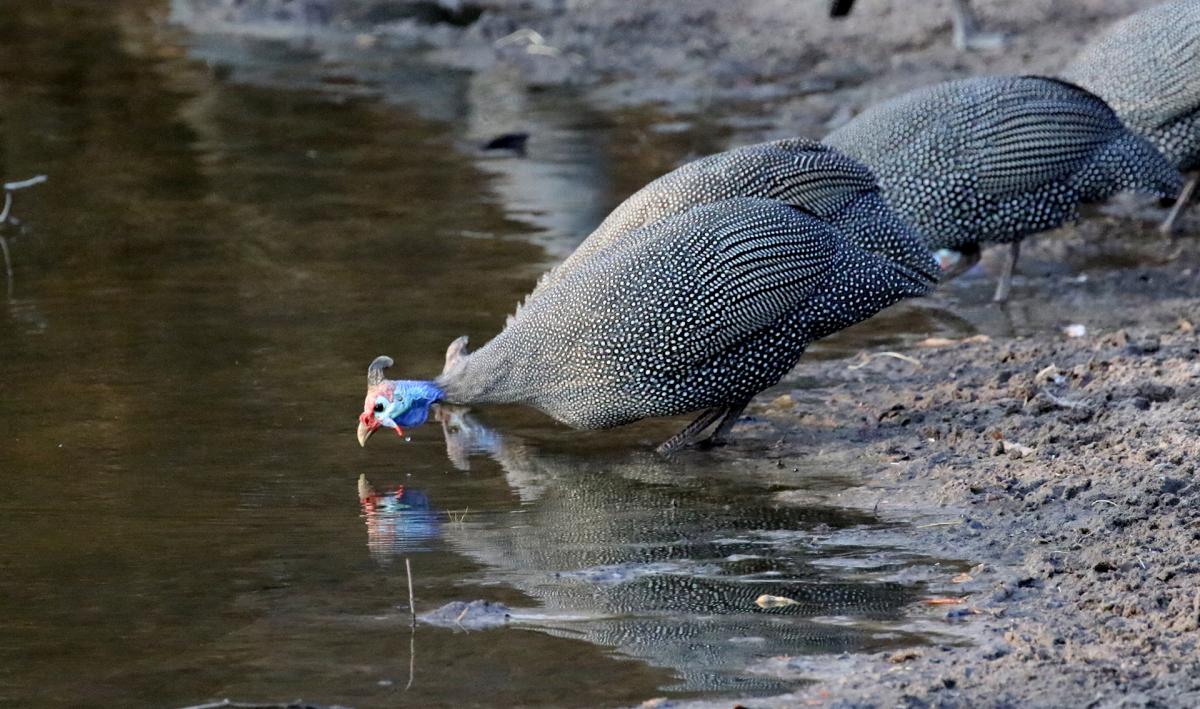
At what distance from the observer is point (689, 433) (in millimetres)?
6293

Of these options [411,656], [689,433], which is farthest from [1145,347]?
[411,656]

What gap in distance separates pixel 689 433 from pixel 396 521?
1252 millimetres

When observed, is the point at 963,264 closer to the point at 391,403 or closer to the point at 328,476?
the point at 391,403

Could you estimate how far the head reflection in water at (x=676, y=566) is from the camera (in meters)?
4.44

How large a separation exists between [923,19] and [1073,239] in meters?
4.71

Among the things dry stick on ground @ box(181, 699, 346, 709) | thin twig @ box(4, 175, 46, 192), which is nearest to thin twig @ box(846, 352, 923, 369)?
dry stick on ground @ box(181, 699, 346, 709)

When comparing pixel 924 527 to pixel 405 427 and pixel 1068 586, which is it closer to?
pixel 1068 586

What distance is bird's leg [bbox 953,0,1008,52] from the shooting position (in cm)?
1243

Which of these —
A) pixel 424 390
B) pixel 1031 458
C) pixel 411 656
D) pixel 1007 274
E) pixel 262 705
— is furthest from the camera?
pixel 1007 274

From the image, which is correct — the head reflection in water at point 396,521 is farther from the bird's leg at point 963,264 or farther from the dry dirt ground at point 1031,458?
the bird's leg at point 963,264

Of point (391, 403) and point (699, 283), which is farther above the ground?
point (699, 283)

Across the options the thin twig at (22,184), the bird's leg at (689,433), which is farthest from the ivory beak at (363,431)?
the thin twig at (22,184)

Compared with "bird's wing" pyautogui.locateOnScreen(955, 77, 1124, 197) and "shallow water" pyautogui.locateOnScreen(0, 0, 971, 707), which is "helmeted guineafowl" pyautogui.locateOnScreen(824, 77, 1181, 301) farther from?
"shallow water" pyautogui.locateOnScreen(0, 0, 971, 707)

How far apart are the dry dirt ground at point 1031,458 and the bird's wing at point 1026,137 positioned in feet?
2.13
